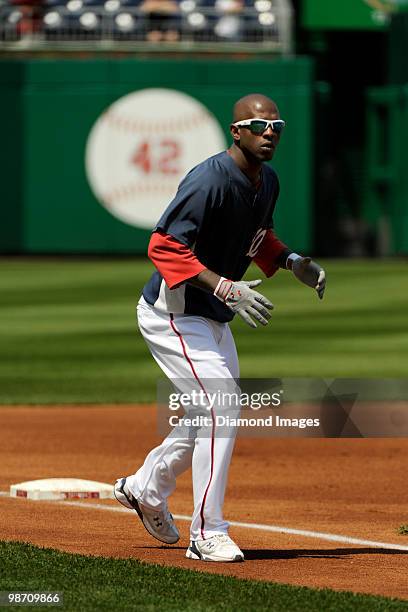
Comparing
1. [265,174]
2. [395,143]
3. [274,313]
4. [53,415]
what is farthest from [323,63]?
[265,174]

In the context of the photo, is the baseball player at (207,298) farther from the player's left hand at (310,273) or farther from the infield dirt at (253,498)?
the infield dirt at (253,498)

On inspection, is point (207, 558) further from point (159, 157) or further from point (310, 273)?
point (159, 157)

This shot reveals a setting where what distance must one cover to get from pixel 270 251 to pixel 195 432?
1000 mm

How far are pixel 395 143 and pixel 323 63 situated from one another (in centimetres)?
428

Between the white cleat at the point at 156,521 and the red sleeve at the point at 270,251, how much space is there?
1231 mm

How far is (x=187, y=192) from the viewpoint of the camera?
239 inches

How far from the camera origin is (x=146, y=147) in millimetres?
28312

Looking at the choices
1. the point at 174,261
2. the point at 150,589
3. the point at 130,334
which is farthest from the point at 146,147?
the point at 150,589

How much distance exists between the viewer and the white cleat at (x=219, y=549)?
20.0ft

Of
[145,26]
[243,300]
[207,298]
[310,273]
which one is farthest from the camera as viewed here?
[145,26]

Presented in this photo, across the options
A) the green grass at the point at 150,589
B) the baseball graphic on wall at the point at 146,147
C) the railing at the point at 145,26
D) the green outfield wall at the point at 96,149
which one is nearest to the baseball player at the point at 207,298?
the green grass at the point at 150,589

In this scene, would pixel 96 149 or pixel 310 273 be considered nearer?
pixel 310 273

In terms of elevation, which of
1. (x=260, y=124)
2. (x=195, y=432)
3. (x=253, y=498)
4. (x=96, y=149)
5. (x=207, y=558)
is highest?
(x=260, y=124)

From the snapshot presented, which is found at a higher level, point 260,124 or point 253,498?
point 260,124
